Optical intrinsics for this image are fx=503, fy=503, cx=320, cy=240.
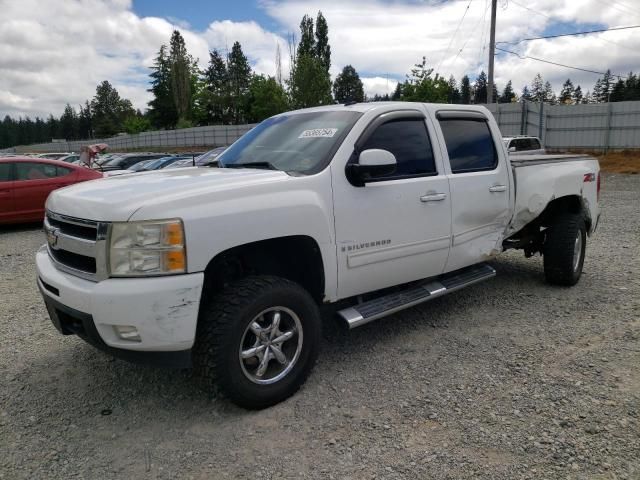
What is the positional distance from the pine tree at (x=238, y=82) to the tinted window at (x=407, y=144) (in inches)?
2734

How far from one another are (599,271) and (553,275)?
1.07 meters

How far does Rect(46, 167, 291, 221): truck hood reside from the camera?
2.72 metres

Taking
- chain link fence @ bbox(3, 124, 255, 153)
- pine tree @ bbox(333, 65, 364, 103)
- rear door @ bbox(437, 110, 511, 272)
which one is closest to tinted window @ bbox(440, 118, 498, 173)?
rear door @ bbox(437, 110, 511, 272)

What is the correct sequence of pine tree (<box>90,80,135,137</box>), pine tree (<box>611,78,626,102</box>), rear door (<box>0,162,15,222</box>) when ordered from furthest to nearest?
pine tree (<box>90,80,135,137</box>) < pine tree (<box>611,78,626,102</box>) < rear door (<box>0,162,15,222</box>)

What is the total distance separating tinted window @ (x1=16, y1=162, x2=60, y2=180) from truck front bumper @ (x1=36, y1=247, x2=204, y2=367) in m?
8.58

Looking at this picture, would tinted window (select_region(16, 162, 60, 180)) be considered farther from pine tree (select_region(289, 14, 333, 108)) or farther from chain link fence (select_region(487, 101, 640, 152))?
pine tree (select_region(289, 14, 333, 108))

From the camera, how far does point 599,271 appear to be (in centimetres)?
607

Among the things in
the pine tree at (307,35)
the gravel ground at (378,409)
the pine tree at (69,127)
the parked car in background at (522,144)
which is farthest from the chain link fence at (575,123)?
the pine tree at (69,127)

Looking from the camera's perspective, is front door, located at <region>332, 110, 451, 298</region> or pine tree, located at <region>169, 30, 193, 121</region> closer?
front door, located at <region>332, 110, 451, 298</region>

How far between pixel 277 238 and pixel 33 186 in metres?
8.83

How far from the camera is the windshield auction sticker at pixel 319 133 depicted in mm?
3656

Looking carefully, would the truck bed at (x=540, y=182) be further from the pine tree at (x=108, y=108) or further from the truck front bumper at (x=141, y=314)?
→ the pine tree at (x=108, y=108)

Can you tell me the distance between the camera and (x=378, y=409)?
3111 mm

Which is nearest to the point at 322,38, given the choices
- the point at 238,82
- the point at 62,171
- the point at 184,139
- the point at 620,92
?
the point at 238,82
